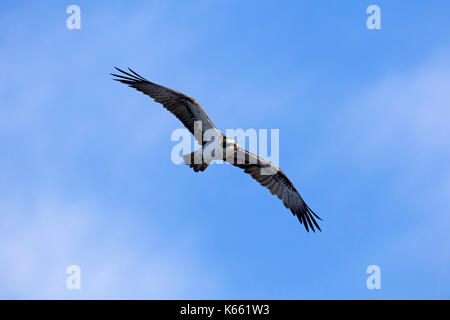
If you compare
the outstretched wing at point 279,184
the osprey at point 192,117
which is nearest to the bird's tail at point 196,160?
the osprey at point 192,117

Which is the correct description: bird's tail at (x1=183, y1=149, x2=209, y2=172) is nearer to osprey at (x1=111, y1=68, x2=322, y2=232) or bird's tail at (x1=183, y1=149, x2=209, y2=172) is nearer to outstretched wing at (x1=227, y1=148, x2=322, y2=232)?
osprey at (x1=111, y1=68, x2=322, y2=232)

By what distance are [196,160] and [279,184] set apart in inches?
122

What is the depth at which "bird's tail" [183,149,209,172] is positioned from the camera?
499 inches

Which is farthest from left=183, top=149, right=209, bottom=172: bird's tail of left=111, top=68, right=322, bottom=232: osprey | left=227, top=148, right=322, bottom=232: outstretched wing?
left=227, top=148, right=322, bottom=232: outstretched wing

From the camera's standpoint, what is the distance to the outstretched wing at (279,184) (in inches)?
568

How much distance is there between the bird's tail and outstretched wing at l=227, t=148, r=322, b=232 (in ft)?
5.36

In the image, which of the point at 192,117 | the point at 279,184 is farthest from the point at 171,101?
the point at 279,184

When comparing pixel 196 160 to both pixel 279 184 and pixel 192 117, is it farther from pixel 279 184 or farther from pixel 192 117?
pixel 279 184

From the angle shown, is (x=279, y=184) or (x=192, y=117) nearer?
(x=192, y=117)

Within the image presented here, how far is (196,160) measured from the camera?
12.7 m

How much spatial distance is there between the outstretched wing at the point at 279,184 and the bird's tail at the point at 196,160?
1.63 m
